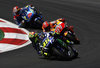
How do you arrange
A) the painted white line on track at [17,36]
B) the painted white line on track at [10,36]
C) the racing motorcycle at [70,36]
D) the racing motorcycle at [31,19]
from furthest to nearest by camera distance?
1. the racing motorcycle at [31,19]
2. the painted white line on track at [17,36]
3. the racing motorcycle at [70,36]
4. the painted white line on track at [10,36]

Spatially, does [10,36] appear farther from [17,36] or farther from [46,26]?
[46,26]

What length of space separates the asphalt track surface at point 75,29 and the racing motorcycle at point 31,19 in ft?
5.77

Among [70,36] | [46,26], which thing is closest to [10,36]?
[46,26]

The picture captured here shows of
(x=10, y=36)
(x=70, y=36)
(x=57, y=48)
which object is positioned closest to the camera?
(x=57, y=48)

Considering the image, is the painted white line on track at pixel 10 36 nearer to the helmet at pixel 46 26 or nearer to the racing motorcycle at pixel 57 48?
the helmet at pixel 46 26

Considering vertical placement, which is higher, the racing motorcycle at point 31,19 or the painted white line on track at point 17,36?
the racing motorcycle at point 31,19

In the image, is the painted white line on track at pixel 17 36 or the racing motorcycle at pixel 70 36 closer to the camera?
the racing motorcycle at pixel 70 36

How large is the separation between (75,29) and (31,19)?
2152 mm

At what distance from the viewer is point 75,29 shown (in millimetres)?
15508

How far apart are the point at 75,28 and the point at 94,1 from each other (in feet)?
20.5

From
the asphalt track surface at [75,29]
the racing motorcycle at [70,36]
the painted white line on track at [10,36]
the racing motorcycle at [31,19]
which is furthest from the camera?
the racing motorcycle at [31,19]

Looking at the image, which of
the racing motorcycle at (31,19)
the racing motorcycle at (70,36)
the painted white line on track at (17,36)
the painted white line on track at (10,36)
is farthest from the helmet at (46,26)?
the racing motorcycle at (31,19)

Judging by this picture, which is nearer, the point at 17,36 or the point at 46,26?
the point at 46,26

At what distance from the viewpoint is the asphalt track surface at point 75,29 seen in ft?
34.2
